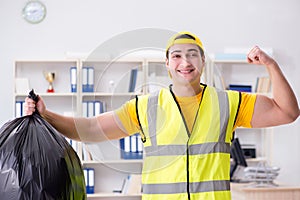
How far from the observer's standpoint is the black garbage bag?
158 cm

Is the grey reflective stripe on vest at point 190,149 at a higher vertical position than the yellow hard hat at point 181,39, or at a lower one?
lower

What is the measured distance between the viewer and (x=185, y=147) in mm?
1916

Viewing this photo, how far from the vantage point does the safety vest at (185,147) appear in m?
1.92

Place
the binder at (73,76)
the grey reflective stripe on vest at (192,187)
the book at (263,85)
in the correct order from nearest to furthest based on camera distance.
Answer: the grey reflective stripe on vest at (192,187) < the binder at (73,76) < the book at (263,85)

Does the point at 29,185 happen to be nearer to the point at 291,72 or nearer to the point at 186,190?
the point at 186,190

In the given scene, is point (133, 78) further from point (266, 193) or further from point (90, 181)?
point (90, 181)

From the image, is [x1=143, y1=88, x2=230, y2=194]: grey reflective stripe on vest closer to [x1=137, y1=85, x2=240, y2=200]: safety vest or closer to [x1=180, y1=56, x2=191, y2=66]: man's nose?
[x1=137, y1=85, x2=240, y2=200]: safety vest

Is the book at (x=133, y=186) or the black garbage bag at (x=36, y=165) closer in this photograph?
the black garbage bag at (x=36, y=165)

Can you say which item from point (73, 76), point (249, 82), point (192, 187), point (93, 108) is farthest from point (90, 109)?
point (249, 82)

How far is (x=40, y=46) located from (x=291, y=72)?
231 centimetres

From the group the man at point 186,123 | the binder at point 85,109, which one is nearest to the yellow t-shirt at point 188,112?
the man at point 186,123

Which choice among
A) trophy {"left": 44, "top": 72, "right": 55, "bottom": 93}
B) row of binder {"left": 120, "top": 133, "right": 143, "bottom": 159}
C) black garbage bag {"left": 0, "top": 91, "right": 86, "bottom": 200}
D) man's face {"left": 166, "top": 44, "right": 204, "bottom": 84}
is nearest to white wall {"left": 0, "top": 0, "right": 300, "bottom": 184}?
trophy {"left": 44, "top": 72, "right": 55, "bottom": 93}

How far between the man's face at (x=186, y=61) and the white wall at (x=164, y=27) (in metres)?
3.47

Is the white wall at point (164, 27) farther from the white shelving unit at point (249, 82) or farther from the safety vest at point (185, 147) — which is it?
the safety vest at point (185, 147)
